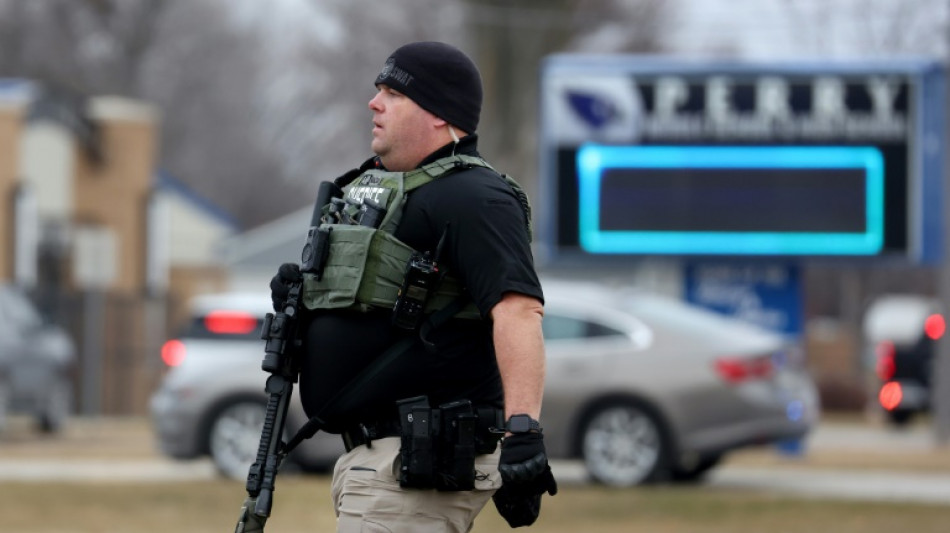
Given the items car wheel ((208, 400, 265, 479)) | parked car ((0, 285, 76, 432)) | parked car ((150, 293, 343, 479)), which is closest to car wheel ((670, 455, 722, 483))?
parked car ((150, 293, 343, 479))

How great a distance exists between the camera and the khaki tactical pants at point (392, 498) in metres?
4.86

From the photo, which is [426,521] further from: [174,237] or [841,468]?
[174,237]

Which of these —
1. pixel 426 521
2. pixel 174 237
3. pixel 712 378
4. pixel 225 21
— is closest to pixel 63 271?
pixel 174 237

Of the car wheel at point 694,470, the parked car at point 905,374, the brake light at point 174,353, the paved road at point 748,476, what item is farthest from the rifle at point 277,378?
the parked car at point 905,374

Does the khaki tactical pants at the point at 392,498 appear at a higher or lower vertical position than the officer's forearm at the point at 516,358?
lower

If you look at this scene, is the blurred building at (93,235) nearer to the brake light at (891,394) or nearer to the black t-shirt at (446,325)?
the brake light at (891,394)

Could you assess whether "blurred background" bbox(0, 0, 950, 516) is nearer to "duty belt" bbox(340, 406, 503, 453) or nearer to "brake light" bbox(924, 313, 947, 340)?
"brake light" bbox(924, 313, 947, 340)

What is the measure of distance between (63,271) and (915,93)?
17.0 meters

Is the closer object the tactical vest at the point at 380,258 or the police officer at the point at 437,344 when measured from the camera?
the police officer at the point at 437,344

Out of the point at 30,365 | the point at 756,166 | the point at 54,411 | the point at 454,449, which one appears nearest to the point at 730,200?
the point at 756,166

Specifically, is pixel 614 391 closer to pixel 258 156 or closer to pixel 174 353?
pixel 174 353

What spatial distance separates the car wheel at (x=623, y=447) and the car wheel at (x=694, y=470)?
0.79 metres

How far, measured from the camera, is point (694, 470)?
1559 cm

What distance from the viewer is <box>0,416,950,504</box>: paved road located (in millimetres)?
14367
